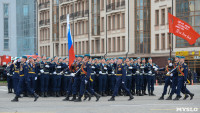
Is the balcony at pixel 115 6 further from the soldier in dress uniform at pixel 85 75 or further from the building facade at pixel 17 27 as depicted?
the soldier in dress uniform at pixel 85 75

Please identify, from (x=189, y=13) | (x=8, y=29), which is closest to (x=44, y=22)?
(x=8, y=29)

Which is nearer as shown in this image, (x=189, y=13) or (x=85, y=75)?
(x=85, y=75)

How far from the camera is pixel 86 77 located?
68.0ft

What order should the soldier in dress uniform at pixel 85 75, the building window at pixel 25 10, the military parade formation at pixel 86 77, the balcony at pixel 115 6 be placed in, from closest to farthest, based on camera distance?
the soldier in dress uniform at pixel 85 75 < the military parade formation at pixel 86 77 < the balcony at pixel 115 6 < the building window at pixel 25 10

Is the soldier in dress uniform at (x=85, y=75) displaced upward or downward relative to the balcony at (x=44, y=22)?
downward

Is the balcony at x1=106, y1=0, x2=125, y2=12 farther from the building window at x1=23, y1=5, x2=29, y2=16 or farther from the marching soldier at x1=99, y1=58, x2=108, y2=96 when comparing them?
the marching soldier at x1=99, y1=58, x2=108, y2=96

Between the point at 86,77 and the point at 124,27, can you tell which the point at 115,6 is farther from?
the point at 86,77

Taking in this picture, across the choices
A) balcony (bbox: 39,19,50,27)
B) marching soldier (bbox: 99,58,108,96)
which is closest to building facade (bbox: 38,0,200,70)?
balcony (bbox: 39,19,50,27)

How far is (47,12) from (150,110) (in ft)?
238

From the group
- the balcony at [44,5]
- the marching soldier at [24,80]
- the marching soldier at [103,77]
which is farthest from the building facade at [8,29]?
the marching soldier at [24,80]

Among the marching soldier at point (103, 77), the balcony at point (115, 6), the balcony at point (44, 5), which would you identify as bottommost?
the marching soldier at point (103, 77)

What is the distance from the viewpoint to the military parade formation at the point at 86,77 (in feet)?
69.5

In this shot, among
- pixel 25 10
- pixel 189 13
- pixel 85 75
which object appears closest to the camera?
pixel 85 75

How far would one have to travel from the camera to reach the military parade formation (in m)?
21.2
